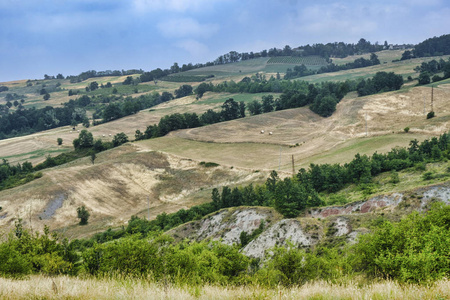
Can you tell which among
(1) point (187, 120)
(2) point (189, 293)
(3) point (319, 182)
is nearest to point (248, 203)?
(3) point (319, 182)

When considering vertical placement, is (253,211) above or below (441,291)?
below

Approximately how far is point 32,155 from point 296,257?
13688cm

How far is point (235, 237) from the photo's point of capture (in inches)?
2028

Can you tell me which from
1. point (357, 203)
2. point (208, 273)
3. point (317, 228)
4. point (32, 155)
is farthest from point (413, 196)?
point (32, 155)

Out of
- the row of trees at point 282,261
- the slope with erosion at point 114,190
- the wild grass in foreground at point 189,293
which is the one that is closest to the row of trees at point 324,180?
the slope with erosion at point 114,190

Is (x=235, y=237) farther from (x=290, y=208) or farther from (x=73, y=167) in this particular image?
(x=73, y=167)

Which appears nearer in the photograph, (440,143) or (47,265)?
(47,265)

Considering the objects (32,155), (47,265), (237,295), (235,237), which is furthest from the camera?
(32,155)

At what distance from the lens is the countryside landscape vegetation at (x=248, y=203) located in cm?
1877

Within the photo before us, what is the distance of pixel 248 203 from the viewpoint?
7212cm

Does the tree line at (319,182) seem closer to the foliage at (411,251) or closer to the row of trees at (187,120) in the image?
the foliage at (411,251)

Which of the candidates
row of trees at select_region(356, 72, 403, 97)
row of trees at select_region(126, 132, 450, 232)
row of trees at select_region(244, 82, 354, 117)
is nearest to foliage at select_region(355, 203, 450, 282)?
row of trees at select_region(126, 132, 450, 232)

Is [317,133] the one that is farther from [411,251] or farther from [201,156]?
[411,251]

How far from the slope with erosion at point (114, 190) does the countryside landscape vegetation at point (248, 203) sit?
1.41ft
